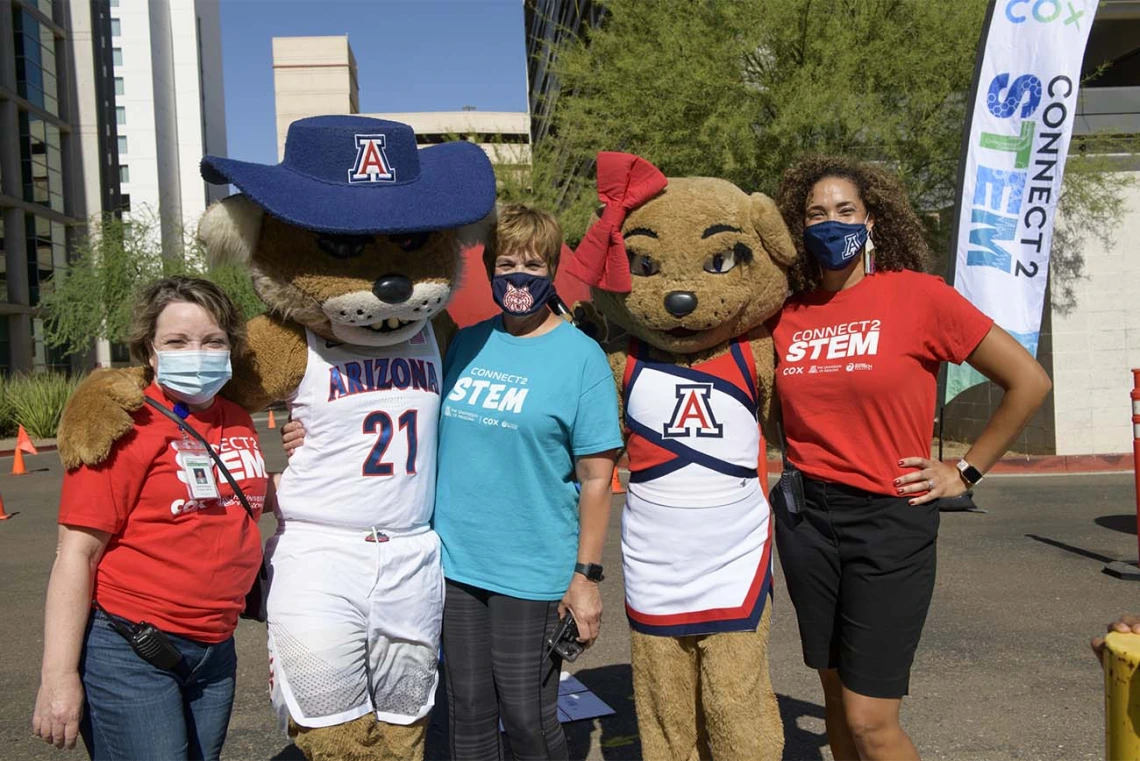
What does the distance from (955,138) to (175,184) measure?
5995cm

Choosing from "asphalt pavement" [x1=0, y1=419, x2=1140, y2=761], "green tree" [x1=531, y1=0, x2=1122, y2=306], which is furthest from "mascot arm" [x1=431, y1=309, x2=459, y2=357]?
"green tree" [x1=531, y1=0, x2=1122, y2=306]

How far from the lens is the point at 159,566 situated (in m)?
2.40

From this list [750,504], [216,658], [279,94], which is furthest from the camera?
[279,94]

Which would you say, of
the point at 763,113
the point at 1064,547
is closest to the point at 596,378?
the point at 1064,547

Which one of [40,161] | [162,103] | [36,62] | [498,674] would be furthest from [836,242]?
[162,103]

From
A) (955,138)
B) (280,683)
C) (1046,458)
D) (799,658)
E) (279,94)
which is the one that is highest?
(279,94)

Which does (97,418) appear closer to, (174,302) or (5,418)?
(174,302)

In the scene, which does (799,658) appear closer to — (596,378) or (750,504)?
(750,504)

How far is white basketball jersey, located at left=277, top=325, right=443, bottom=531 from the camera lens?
2.72m

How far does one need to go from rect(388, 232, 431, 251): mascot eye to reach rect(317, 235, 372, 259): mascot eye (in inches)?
3.7

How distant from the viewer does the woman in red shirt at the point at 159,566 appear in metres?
2.31

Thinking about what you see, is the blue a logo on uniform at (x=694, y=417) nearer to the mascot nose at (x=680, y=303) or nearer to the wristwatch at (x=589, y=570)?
the mascot nose at (x=680, y=303)

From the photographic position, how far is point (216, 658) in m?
2.56

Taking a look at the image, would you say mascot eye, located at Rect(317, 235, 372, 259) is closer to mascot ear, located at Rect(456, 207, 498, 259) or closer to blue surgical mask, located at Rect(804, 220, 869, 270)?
mascot ear, located at Rect(456, 207, 498, 259)
